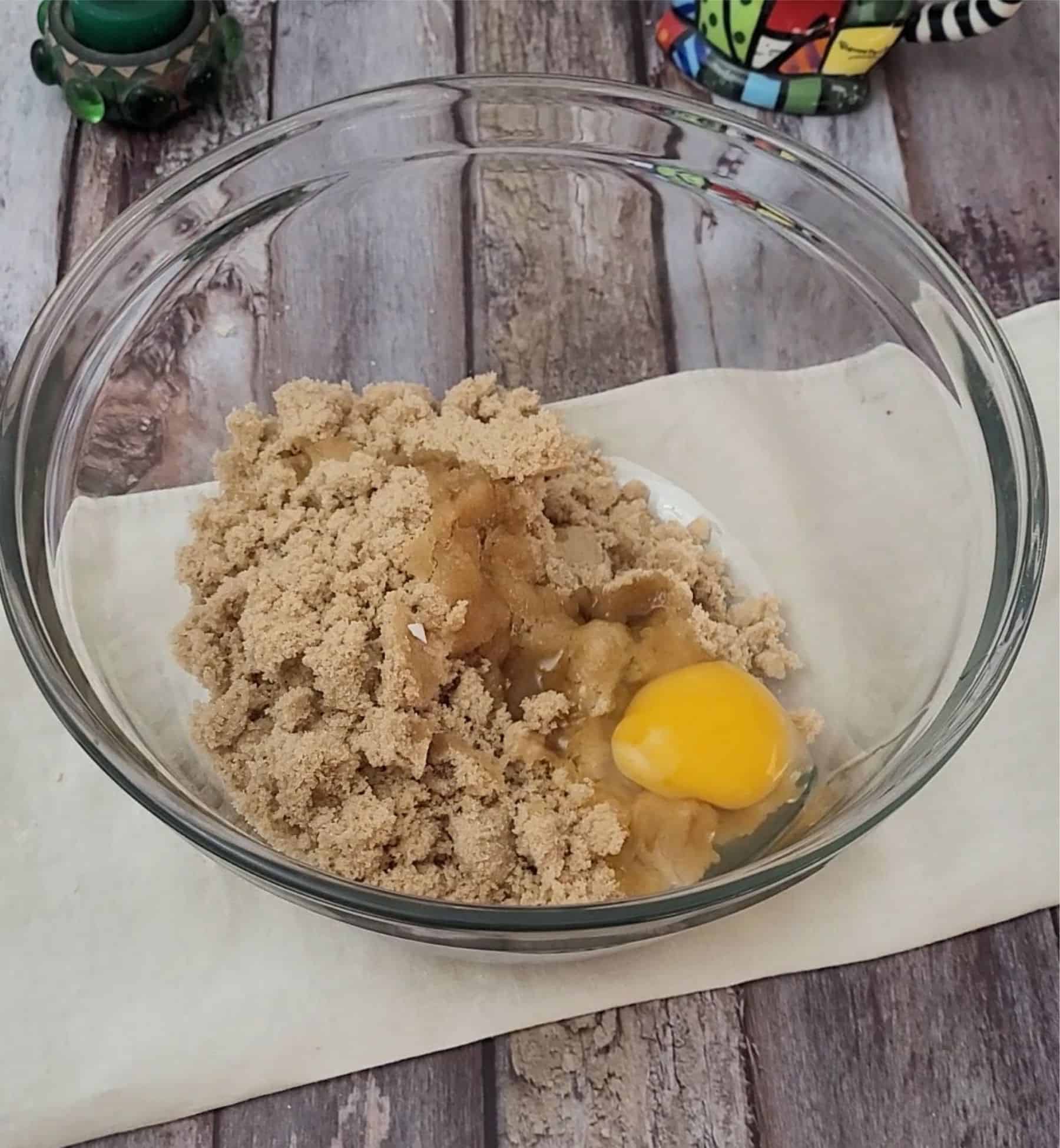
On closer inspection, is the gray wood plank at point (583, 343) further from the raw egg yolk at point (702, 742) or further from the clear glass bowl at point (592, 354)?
the raw egg yolk at point (702, 742)

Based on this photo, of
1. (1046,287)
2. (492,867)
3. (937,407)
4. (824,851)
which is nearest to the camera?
(824,851)

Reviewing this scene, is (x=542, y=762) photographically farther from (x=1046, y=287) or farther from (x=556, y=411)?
(x=1046, y=287)

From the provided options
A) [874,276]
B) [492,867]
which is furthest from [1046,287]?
[492,867]

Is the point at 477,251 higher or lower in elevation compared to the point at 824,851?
higher

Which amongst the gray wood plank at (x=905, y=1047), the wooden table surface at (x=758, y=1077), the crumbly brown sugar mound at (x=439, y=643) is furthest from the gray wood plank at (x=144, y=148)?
the gray wood plank at (x=905, y=1047)

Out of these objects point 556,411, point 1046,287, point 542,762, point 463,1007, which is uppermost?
point 1046,287

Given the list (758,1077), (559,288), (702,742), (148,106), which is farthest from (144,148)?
(758,1077)
